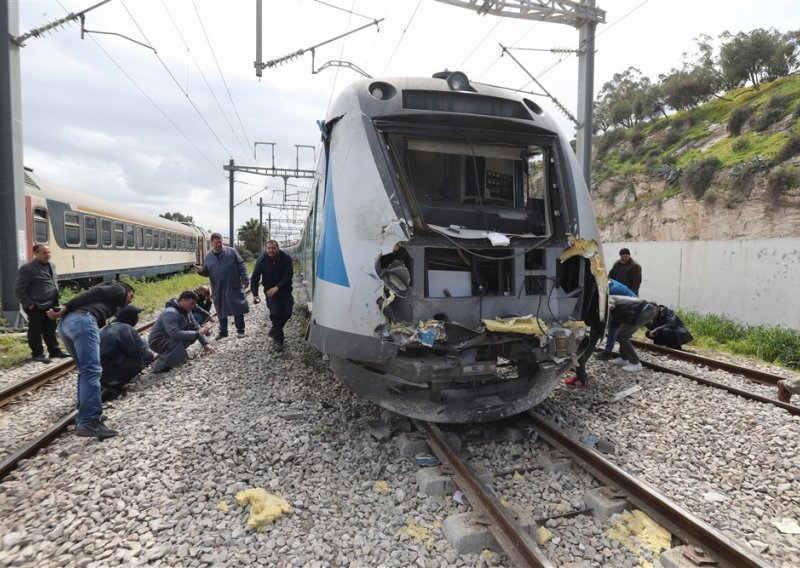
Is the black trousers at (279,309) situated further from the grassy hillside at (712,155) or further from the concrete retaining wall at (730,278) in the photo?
the grassy hillside at (712,155)

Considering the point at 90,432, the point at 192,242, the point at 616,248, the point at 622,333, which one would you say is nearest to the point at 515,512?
the point at 90,432

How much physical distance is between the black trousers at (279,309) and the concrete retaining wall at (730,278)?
9.69 meters

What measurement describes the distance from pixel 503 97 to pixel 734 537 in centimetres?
377

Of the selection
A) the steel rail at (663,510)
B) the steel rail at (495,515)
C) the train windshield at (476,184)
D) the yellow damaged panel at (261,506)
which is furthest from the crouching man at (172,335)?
the steel rail at (663,510)

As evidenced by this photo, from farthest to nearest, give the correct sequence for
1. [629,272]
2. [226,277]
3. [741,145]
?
[741,145], [629,272], [226,277]

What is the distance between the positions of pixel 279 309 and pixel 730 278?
9996 millimetres

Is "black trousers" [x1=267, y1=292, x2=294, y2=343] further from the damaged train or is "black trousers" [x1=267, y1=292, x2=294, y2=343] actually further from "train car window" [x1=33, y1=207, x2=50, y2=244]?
"train car window" [x1=33, y1=207, x2=50, y2=244]

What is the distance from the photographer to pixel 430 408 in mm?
3799

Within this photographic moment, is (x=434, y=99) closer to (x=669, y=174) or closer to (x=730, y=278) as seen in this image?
(x=730, y=278)

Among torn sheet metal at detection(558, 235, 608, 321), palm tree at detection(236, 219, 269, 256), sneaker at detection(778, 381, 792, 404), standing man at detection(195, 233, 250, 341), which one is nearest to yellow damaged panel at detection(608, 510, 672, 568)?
torn sheet metal at detection(558, 235, 608, 321)

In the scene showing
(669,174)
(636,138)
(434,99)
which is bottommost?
(434,99)

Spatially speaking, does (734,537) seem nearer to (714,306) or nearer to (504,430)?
(504,430)

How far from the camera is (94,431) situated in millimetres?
4254

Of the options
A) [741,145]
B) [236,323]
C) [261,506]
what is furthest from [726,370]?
[741,145]
